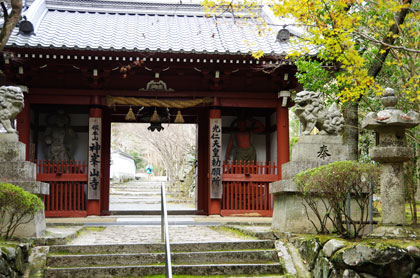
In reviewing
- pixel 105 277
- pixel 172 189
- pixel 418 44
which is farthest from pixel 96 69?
pixel 172 189

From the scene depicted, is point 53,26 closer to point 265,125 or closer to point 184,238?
point 265,125

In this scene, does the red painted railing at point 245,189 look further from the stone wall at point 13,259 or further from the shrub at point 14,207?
the stone wall at point 13,259

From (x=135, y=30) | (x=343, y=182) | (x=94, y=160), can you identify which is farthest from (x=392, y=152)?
(x=135, y=30)

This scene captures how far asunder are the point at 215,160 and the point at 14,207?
670 centimetres

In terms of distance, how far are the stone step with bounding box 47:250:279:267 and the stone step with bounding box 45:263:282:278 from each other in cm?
26

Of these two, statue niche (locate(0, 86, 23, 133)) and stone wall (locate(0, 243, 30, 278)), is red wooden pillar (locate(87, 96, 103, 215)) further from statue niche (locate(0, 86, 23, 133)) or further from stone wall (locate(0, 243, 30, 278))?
stone wall (locate(0, 243, 30, 278))

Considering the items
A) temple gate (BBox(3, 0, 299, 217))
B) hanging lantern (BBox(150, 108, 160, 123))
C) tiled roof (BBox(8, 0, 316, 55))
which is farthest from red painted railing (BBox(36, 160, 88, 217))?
tiled roof (BBox(8, 0, 316, 55))

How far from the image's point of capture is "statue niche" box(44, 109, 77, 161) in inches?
540

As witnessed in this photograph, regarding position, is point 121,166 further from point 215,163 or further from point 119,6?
point 215,163

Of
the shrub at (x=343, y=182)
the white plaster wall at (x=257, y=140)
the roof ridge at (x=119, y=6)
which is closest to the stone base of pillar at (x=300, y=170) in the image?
the shrub at (x=343, y=182)

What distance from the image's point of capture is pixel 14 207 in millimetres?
6715

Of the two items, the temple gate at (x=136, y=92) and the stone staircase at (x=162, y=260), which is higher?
the temple gate at (x=136, y=92)

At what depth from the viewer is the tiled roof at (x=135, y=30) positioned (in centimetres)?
1178

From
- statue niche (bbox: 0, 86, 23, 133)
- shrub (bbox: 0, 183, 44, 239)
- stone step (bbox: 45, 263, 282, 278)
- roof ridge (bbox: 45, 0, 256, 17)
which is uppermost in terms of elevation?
roof ridge (bbox: 45, 0, 256, 17)
